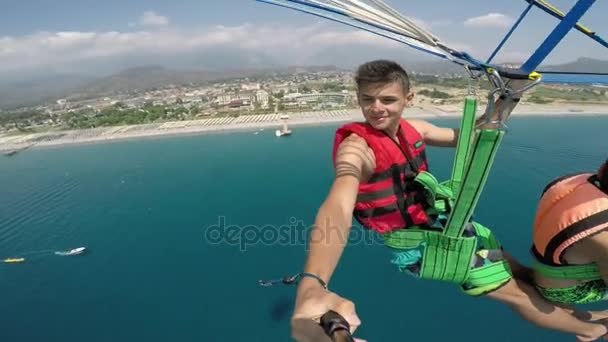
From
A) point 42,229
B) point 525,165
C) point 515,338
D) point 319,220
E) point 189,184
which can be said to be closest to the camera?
point 319,220

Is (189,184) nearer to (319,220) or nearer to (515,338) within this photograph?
(515,338)

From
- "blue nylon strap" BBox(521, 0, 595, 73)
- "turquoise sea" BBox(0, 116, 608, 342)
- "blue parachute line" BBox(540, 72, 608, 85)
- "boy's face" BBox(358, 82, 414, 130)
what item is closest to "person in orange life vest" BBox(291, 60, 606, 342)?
"boy's face" BBox(358, 82, 414, 130)

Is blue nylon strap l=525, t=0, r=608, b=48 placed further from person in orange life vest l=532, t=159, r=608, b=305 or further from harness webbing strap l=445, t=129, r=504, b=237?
harness webbing strap l=445, t=129, r=504, b=237

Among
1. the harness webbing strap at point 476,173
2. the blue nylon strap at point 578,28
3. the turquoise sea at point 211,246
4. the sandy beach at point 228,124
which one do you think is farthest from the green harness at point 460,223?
the sandy beach at point 228,124

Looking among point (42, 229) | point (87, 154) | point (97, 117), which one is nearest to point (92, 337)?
point (42, 229)

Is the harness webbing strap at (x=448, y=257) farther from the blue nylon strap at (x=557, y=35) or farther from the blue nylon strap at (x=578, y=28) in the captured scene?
the blue nylon strap at (x=578, y=28)
